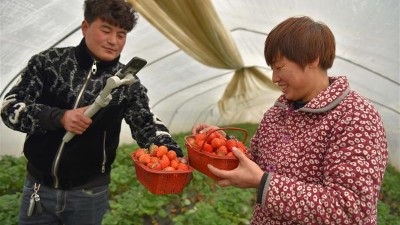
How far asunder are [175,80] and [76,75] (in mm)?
4888

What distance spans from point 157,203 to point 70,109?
2182mm

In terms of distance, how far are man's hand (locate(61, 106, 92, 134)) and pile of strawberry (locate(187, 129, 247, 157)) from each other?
0.52m

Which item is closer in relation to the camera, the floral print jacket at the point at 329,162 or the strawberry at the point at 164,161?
the floral print jacket at the point at 329,162

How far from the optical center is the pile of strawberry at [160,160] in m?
1.69

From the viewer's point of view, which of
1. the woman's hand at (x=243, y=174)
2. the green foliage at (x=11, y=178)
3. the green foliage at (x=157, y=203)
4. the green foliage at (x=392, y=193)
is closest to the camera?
the woman's hand at (x=243, y=174)

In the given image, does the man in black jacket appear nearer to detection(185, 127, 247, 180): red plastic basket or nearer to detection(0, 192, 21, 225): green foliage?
detection(185, 127, 247, 180): red plastic basket

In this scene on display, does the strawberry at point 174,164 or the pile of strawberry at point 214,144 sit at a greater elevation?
the pile of strawberry at point 214,144

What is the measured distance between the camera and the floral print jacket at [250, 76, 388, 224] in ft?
3.92

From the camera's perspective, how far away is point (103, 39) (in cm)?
192

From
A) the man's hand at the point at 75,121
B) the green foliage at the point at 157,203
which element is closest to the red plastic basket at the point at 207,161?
the man's hand at the point at 75,121

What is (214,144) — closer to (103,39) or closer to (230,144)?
(230,144)

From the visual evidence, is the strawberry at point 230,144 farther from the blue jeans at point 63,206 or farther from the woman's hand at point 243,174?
the blue jeans at point 63,206

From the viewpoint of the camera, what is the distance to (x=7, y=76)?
13.4 ft

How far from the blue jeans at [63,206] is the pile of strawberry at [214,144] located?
72 cm
